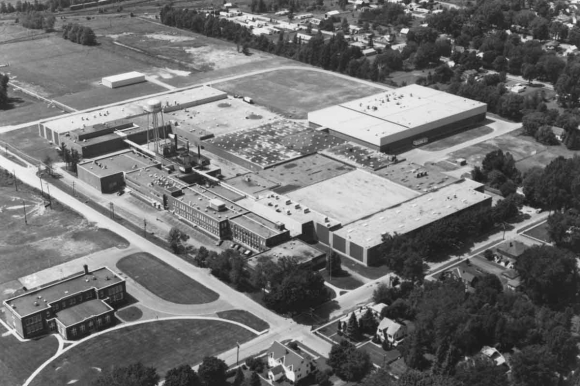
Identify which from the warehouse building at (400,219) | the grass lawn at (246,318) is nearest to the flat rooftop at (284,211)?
the warehouse building at (400,219)

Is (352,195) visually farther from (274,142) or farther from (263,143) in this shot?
(263,143)

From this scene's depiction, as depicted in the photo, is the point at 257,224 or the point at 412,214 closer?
the point at 257,224

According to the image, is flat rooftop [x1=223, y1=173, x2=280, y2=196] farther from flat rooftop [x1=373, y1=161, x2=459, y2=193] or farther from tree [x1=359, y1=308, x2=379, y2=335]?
tree [x1=359, y1=308, x2=379, y2=335]

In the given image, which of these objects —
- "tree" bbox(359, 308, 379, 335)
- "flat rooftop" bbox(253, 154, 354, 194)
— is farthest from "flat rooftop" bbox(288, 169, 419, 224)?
"tree" bbox(359, 308, 379, 335)

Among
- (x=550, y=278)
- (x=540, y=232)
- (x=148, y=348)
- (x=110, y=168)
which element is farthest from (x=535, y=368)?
(x=110, y=168)

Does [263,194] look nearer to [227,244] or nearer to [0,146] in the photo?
[227,244]

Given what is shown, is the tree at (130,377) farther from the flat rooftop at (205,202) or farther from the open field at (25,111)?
the open field at (25,111)

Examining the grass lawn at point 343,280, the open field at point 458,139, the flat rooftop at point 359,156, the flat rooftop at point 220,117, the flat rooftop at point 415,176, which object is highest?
the flat rooftop at point 220,117
